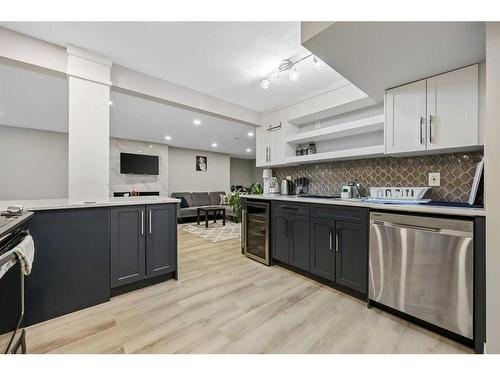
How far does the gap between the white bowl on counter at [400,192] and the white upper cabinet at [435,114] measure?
40cm

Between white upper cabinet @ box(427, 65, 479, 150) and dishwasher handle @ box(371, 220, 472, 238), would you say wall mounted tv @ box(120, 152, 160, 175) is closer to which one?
dishwasher handle @ box(371, 220, 472, 238)

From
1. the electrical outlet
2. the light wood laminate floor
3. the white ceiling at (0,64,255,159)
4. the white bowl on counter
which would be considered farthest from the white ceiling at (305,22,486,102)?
the white ceiling at (0,64,255,159)

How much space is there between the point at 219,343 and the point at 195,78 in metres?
2.75

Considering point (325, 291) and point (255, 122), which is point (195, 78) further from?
point (325, 291)

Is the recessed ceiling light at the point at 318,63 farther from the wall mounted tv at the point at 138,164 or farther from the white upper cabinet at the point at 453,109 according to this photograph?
the wall mounted tv at the point at 138,164

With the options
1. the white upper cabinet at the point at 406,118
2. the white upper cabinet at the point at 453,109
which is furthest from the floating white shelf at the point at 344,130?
the white upper cabinet at the point at 453,109

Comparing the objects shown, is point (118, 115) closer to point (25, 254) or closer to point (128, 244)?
point (128, 244)

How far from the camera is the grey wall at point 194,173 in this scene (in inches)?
290

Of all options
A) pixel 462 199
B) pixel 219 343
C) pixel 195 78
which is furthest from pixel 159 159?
pixel 462 199

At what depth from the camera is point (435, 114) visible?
6.06ft

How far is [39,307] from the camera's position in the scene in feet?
5.46

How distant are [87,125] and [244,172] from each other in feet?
27.3

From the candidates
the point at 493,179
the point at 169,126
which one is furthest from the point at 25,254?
the point at 169,126

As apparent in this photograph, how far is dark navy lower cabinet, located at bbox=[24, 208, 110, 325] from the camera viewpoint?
1.67 m
